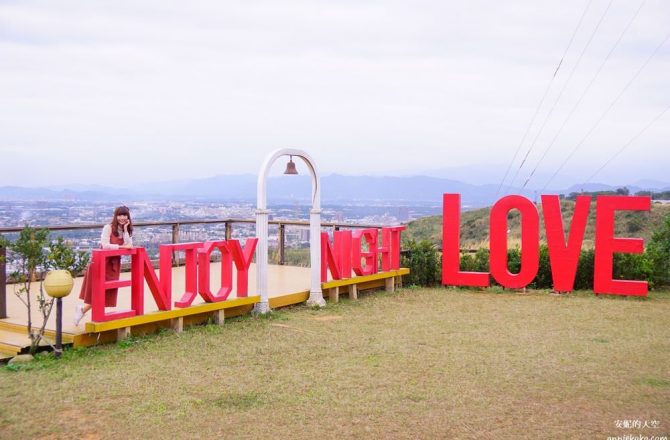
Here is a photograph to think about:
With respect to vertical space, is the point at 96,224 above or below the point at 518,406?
above

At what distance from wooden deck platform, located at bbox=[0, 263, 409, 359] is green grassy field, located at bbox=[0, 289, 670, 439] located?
0.78ft

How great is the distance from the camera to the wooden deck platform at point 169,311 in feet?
26.1

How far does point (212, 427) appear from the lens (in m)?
5.57

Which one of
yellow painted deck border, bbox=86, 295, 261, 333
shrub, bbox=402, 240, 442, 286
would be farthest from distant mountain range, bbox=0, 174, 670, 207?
yellow painted deck border, bbox=86, 295, 261, 333

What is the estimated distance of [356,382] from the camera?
6.93 m

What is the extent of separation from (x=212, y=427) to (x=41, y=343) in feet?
10.4

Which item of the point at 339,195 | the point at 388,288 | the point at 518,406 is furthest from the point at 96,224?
the point at 339,195

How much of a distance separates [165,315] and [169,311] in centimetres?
11

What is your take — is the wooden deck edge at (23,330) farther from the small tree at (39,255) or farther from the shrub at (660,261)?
the shrub at (660,261)

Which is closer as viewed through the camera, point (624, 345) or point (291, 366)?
point (291, 366)

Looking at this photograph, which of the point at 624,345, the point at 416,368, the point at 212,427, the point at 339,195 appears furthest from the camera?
the point at 339,195

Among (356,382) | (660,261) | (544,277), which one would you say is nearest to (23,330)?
(356,382)

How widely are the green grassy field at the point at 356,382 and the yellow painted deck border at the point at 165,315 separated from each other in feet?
0.79

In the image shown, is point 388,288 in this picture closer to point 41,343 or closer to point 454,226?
point 454,226
